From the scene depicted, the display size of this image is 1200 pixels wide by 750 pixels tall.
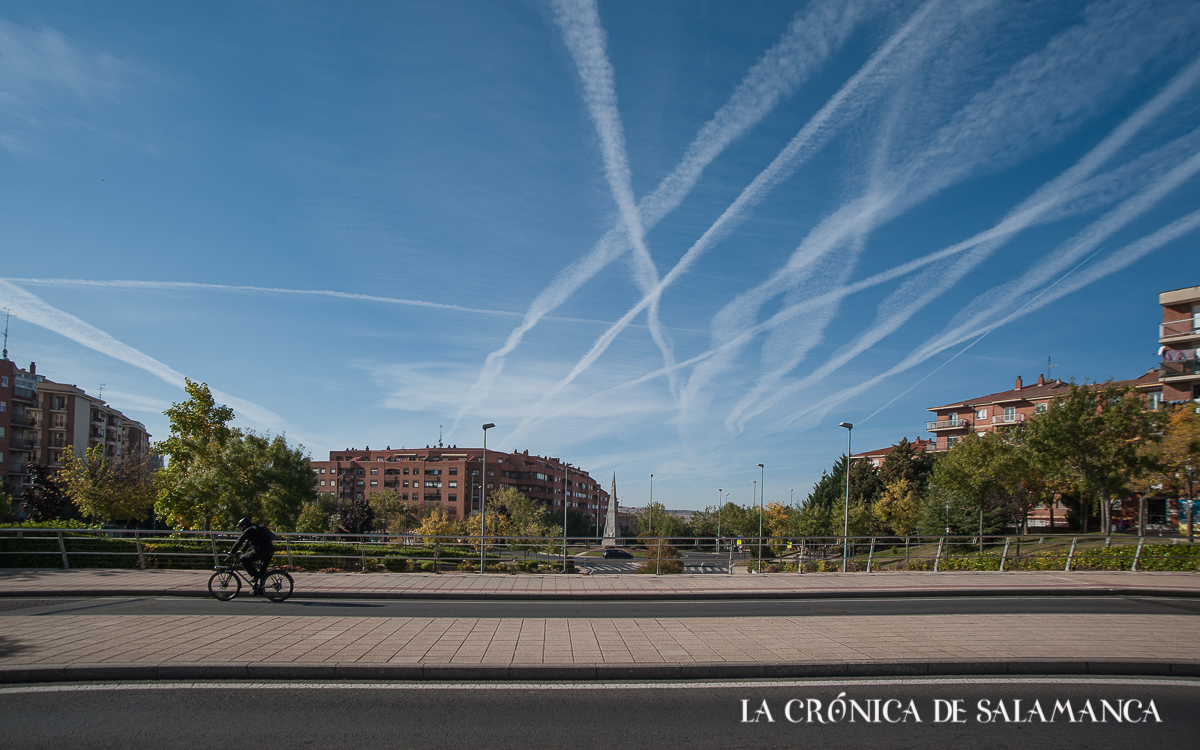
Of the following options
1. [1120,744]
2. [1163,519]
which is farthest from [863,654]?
[1163,519]

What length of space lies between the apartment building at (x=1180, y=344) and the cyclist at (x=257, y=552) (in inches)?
2107

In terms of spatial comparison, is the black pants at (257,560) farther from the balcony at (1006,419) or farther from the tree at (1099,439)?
the balcony at (1006,419)

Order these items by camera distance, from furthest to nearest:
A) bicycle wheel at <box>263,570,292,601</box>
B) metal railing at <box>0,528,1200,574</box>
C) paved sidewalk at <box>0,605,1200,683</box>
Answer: metal railing at <box>0,528,1200,574</box> < bicycle wheel at <box>263,570,292,601</box> < paved sidewalk at <box>0,605,1200,683</box>

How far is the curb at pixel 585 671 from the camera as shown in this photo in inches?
275

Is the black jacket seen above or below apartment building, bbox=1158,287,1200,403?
below

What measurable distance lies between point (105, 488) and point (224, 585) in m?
47.5

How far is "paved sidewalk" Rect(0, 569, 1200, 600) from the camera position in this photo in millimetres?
13906

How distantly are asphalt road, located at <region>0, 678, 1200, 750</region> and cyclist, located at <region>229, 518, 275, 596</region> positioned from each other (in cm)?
610

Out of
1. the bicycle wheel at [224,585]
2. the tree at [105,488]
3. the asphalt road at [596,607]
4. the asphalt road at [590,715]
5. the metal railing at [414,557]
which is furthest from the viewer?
the tree at [105,488]

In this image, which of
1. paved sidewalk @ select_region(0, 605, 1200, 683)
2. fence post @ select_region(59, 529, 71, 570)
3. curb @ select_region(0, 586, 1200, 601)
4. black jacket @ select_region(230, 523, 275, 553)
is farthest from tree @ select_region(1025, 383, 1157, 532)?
fence post @ select_region(59, 529, 71, 570)

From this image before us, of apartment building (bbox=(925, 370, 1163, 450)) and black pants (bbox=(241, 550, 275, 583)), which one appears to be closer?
black pants (bbox=(241, 550, 275, 583))

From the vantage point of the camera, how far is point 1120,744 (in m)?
5.42

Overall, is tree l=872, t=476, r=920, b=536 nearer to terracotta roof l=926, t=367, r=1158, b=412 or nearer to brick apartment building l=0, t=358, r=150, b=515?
terracotta roof l=926, t=367, r=1158, b=412

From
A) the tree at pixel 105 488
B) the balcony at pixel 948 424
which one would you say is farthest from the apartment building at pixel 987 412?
the tree at pixel 105 488
